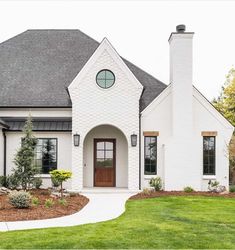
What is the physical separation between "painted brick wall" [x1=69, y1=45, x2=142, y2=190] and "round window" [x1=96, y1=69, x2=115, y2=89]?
0.17 metres

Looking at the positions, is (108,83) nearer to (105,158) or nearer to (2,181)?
(105,158)

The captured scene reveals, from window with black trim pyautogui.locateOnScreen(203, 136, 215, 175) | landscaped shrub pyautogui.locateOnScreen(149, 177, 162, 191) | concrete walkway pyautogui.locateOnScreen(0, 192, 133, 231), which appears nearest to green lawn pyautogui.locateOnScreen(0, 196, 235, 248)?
concrete walkway pyautogui.locateOnScreen(0, 192, 133, 231)

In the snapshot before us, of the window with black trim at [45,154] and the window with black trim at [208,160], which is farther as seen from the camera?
the window with black trim at [45,154]

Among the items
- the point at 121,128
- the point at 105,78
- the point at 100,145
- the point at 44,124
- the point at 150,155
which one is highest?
the point at 105,78

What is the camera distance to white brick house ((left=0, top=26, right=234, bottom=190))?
69.6ft

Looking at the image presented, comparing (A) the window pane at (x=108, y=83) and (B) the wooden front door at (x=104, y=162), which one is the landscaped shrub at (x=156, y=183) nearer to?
(B) the wooden front door at (x=104, y=162)

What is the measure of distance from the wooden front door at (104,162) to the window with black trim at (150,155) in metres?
1.83

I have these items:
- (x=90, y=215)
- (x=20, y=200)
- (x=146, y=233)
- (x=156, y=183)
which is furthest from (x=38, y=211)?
(x=156, y=183)

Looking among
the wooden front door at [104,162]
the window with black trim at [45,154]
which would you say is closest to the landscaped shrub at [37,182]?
the window with black trim at [45,154]

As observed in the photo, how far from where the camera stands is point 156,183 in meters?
20.6

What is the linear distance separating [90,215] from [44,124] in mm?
9775

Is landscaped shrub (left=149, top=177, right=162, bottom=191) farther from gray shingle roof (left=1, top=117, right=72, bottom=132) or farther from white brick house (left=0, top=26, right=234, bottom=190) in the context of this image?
gray shingle roof (left=1, top=117, right=72, bottom=132)

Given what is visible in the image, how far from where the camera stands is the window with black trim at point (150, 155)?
2170 cm

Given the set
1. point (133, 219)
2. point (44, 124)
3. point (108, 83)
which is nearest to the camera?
point (133, 219)
